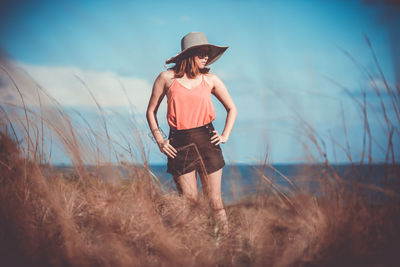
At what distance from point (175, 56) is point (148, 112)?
571mm

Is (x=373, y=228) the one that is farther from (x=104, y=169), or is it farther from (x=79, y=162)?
(x=79, y=162)

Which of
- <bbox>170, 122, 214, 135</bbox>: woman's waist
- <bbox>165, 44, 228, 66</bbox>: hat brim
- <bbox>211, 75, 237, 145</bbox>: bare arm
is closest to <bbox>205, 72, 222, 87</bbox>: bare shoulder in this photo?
<bbox>211, 75, 237, 145</bbox>: bare arm

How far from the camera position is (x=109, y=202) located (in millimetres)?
1808

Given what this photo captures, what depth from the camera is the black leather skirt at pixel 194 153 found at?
2.23 meters

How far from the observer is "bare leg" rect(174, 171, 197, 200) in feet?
7.15

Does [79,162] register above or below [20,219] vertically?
above

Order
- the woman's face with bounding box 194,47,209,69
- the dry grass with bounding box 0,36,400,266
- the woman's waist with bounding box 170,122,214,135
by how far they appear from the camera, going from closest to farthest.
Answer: the dry grass with bounding box 0,36,400,266 → the woman's waist with bounding box 170,122,214,135 → the woman's face with bounding box 194,47,209,69

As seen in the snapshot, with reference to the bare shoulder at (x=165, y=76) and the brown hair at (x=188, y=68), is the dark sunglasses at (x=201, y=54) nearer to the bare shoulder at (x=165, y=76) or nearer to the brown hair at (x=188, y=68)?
the brown hair at (x=188, y=68)

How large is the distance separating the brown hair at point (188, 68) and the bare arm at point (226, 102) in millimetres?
214

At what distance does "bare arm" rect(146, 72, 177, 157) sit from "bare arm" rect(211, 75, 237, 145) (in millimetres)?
494

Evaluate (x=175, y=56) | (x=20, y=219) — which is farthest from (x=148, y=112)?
(x=20, y=219)

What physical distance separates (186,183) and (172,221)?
0.42m

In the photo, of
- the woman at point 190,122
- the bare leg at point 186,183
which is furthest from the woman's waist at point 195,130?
the bare leg at point 186,183

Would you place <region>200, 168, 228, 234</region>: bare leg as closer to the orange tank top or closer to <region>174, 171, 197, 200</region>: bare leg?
<region>174, 171, 197, 200</region>: bare leg
